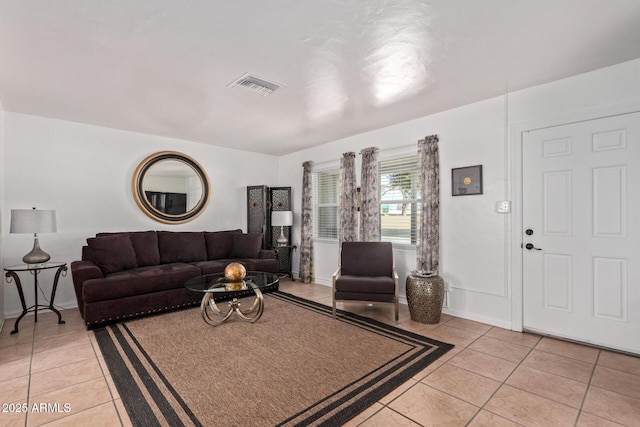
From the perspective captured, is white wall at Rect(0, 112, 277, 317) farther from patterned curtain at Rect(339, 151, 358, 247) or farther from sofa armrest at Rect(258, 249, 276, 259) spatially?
patterned curtain at Rect(339, 151, 358, 247)

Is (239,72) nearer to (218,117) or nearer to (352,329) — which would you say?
(218,117)

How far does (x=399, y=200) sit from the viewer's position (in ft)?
14.4

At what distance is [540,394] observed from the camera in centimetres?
207

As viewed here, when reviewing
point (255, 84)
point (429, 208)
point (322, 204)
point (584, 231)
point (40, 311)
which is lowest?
point (40, 311)

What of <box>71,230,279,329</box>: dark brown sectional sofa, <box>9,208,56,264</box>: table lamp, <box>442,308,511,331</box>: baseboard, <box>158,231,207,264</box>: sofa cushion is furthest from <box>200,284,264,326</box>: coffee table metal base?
<box>442,308,511,331</box>: baseboard

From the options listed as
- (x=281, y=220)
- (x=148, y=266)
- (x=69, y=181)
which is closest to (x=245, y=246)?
(x=281, y=220)

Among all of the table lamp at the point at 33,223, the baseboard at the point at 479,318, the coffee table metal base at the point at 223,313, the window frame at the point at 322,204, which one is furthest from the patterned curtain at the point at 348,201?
the table lamp at the point at 33,223

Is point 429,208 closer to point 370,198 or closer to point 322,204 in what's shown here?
point 370,198

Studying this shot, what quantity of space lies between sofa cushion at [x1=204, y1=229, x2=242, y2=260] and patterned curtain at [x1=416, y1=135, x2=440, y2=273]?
308cm

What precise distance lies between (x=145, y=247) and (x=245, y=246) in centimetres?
147

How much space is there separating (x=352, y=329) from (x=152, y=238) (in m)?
3.17

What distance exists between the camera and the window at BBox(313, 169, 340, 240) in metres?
5.43

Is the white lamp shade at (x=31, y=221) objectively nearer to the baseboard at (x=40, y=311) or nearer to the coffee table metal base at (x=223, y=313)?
the baseboard at (x=40, y=311)

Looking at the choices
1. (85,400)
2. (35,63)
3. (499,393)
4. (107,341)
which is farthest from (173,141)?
(499,393)
